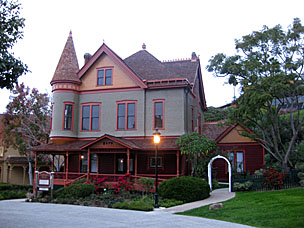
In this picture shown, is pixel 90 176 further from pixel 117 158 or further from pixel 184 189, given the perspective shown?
pixel 184 189

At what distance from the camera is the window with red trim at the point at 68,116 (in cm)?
2634

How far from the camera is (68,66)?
2711 cm

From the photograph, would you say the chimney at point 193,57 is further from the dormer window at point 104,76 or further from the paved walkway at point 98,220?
the paved walkway at point 98,220

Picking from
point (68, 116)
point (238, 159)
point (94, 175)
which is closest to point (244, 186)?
point (238, 159)

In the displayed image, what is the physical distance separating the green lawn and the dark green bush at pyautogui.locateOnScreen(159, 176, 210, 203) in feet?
8.14

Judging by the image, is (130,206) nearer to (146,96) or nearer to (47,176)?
(47,176)

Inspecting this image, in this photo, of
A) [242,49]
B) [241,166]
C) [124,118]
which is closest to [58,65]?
[124,118]

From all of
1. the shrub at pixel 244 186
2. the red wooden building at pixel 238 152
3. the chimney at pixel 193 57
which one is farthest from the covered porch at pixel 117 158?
the chimney at pixel 193 57

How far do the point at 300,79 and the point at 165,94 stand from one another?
9.69 metres

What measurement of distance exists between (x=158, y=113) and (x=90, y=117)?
5.90 meters

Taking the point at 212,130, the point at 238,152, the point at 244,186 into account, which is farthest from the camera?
the point at 212,130

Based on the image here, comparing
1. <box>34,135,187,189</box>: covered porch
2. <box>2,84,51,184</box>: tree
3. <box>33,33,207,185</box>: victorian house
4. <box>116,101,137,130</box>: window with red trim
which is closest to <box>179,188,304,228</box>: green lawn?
<box>34,135,187,189</box>: covered porch

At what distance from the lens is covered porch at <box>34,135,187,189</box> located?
2259 centimetres

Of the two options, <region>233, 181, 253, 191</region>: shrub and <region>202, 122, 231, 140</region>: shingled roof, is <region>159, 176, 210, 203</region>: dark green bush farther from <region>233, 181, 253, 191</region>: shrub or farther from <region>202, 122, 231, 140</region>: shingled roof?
<region>202, 122, 231, 140</region>: shingled roof
